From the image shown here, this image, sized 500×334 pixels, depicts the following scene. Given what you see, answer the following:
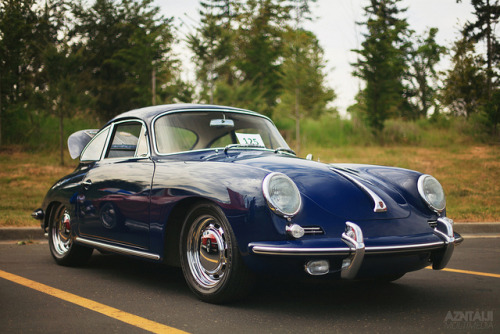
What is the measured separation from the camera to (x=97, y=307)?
3713mm

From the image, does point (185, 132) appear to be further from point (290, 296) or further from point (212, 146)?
point (290, 296)

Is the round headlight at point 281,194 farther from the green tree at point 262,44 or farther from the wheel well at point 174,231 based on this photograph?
the green tree at point 262,44

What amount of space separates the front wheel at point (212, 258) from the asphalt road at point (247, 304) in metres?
0.12

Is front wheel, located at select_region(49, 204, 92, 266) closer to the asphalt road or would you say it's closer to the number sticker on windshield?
the asphalt road

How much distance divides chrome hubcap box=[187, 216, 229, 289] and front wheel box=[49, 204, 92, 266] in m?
1.94

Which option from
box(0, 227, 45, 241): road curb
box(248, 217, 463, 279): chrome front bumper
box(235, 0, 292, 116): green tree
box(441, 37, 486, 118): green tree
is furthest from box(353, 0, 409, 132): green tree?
box(248, 217, 463, 279): chrome front bumper

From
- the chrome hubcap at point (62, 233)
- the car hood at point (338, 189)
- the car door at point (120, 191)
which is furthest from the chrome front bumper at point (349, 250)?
the chrome hubcap at point (62, 233)

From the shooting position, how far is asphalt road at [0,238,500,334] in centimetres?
325

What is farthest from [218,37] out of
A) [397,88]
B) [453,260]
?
[453,260]

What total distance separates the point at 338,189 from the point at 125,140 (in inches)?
93.2

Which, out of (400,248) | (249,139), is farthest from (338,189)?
(249,139)

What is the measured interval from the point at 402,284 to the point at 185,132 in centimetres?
224

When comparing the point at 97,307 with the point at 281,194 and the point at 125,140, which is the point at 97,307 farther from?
the point at 125,140

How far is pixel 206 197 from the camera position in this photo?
373cm
